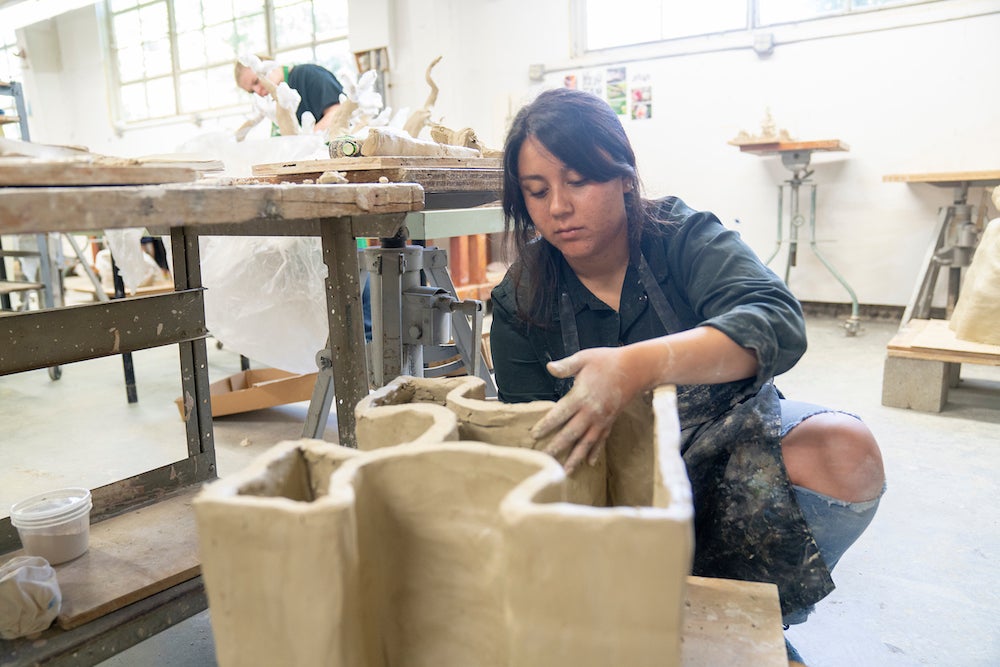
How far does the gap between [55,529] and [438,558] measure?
999 millimetres

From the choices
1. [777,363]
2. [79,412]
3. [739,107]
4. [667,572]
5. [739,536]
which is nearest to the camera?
[667,572]

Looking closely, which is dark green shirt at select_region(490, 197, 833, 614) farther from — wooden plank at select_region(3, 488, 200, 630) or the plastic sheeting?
the plastic sheeting

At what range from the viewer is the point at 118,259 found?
3.07 metres

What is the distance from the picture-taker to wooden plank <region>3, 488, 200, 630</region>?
1279 millimetres

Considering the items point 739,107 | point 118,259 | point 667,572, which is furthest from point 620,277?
point 739,107

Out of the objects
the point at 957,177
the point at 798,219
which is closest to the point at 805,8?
the point at 798,219

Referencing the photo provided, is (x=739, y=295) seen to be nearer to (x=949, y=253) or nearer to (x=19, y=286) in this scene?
(x=949, y=253)

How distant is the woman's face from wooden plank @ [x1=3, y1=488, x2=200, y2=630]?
3.08 ft

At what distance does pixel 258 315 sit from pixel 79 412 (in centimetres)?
144

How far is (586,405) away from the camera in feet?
3.06

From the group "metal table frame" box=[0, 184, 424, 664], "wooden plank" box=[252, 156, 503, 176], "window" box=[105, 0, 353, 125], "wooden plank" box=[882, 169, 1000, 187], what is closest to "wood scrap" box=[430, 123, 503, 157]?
"wooden plank" box=[252, 156, 503, 176]

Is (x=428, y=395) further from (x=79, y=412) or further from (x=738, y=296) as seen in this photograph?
(x=79, y=412)

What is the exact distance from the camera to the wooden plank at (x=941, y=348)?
2797 millimetres

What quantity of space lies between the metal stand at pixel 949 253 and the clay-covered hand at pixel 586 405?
340 centimetres
